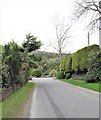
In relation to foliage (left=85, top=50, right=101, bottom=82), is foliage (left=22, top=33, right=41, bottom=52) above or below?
above

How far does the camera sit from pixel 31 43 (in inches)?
1601

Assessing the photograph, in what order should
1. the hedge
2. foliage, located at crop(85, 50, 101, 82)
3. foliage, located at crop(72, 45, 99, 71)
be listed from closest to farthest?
foliage, located at crop(85, 50, 101, 82), the hedge, foliage, located at crop(72, 45, 99, 71)

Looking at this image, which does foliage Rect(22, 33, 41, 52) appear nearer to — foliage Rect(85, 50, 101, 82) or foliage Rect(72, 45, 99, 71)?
foliage Rect(72, 45, 99, 71)

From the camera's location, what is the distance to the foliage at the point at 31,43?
39.8m

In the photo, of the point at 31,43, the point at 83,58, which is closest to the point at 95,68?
the point at 83,58

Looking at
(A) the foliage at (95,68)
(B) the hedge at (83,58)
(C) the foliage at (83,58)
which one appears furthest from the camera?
(C) the foliage at (83,58)

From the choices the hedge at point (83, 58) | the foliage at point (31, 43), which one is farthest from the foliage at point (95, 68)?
the foliage at point (31, 43)

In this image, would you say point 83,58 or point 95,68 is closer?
point 95,68

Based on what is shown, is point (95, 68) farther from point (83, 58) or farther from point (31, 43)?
point (31, 43)

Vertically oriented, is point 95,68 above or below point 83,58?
below

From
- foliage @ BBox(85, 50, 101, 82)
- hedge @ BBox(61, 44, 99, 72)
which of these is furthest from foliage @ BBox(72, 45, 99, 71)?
foliage @ BBox(85, 50, 101, 82)

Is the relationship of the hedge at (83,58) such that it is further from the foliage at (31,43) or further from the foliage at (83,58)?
the foliage at (31,43)

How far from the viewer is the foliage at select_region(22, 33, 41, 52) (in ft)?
131

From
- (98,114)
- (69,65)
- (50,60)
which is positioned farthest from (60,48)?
(98,114)
